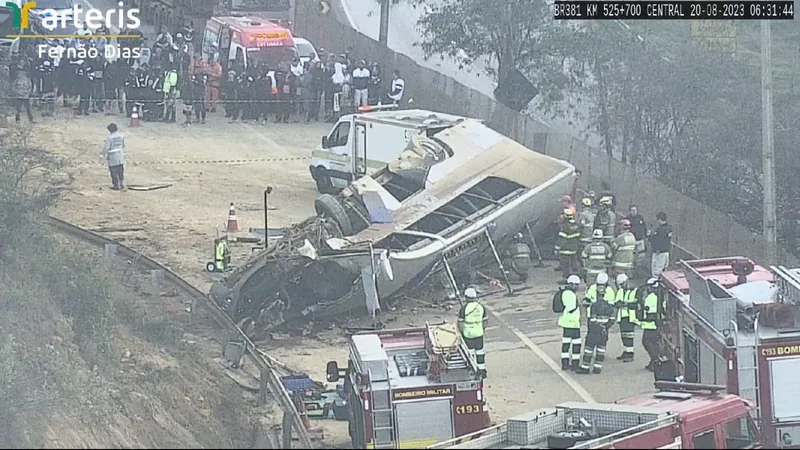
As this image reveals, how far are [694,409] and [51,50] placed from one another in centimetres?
2197

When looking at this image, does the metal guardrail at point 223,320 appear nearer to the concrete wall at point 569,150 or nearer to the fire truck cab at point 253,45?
the concrete wall at point 569,150

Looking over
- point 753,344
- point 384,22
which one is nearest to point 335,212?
point 753,344

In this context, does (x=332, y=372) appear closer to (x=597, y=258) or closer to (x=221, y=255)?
(x=597, y=258)

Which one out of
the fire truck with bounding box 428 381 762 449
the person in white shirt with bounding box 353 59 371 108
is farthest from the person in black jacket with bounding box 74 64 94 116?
the fire truck with bounding box 428 381 762 449

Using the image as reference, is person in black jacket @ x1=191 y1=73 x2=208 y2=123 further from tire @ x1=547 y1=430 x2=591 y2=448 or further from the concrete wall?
tire @ x1=547 y1=430 x2=591 y2=448

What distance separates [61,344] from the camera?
16391mm

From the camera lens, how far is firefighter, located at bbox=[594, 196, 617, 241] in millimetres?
20750

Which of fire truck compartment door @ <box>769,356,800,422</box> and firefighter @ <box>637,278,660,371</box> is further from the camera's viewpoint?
firefighter @ <box>637,278,660,371</box>

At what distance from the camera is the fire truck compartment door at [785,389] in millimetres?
14125

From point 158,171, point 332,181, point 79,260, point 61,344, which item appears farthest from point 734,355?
point 158,171

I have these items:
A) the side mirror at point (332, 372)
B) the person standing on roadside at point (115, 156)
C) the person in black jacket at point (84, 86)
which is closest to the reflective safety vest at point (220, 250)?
the person standing on roadside at point (115, 156)

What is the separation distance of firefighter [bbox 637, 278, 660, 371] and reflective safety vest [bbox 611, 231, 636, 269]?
2.37 meters

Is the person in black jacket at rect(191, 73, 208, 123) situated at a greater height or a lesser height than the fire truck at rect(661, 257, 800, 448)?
greater

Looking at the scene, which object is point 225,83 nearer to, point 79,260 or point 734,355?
point 79,260
